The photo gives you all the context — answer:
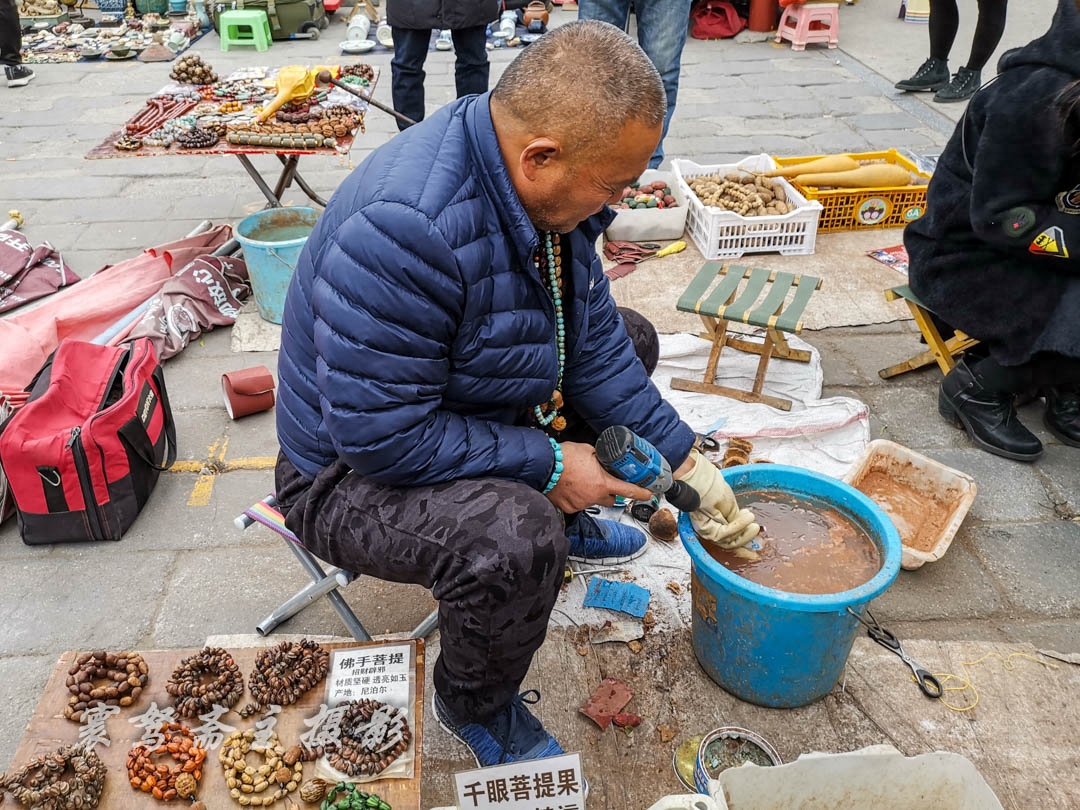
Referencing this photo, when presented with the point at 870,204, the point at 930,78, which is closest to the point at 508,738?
the point at 870,204

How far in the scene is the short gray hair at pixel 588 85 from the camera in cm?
173

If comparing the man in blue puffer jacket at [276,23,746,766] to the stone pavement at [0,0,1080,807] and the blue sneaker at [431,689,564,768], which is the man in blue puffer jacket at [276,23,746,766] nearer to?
the blue sneaker at [431,689,564,768]

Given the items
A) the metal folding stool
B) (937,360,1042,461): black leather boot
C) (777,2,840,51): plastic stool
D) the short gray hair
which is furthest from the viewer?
(777,2,840,51): plastic stool

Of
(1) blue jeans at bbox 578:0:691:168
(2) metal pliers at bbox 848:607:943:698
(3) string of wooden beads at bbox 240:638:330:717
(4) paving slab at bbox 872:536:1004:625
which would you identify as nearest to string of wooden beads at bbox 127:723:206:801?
(3) string of wooden beads at bbox 240:638:330:717

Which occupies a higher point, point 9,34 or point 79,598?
point 9,34

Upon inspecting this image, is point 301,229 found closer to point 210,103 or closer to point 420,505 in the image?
point 210,103

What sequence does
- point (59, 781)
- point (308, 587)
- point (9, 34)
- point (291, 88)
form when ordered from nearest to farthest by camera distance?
point (59, 781), point (308, 587), point (291, 88), point (9, 34)

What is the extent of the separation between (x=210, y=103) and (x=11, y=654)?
3.62 meters

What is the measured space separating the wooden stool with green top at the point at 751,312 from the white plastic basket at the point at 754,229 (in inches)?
35.6

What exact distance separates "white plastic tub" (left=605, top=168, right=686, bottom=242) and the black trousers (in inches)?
281

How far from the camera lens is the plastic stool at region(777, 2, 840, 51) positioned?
945cm

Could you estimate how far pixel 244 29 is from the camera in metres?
10.2

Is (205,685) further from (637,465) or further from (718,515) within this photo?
(718,515)

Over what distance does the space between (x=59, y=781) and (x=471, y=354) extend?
4.38ft
